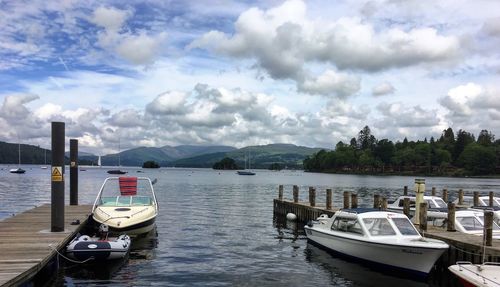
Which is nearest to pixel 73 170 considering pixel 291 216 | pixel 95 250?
pixel 95 250

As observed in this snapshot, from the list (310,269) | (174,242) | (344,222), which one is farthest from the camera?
(174,242)

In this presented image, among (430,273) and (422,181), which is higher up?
(422,181)

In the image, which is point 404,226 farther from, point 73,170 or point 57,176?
point 73,170

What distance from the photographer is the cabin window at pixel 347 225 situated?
22.0 meters

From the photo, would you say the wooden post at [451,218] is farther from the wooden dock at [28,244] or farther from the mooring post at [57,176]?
the mooring post at [57,176]

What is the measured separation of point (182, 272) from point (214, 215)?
21594 mm

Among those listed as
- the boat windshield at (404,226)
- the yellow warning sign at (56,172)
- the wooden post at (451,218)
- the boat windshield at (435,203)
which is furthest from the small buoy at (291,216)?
the yellow warning sign at (56,172)

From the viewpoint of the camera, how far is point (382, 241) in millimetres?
19938

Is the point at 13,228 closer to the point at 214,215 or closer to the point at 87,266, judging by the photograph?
the point at 87,266

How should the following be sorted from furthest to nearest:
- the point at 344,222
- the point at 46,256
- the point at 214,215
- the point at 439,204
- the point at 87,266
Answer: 1. the point at 214,215
2. the point at 439,204
3. the point at 344,222
4. the point at 87,266
5. the point at 46,256

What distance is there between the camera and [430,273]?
2038 centimetres

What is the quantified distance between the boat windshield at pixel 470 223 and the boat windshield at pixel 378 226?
4472mm

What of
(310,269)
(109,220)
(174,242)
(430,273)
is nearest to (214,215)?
(174,242)

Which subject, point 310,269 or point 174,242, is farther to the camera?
point 174,242
